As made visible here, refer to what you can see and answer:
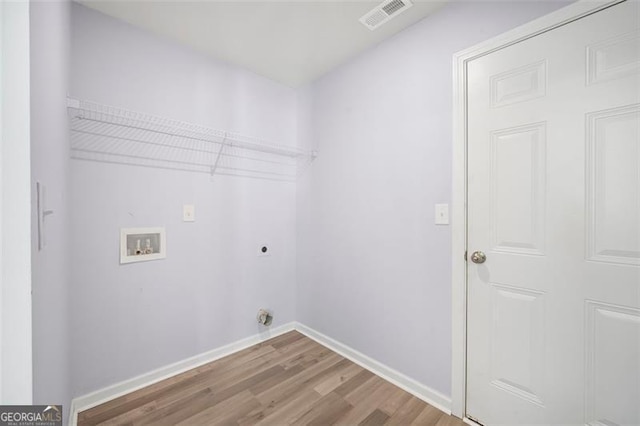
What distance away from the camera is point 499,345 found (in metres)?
1.41

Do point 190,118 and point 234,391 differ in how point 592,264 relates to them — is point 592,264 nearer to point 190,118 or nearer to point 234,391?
point 234,391

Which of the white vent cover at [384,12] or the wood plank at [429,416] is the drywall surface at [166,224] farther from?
the wood plank at [429,416]

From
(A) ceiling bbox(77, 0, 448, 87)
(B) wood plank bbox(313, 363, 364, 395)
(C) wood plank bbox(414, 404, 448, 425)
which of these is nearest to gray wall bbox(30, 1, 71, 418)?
(A) ceiling bbox(77, 0, 448, 87)

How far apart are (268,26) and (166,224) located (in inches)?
61.8

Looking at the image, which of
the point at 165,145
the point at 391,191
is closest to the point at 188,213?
the point at 165,145

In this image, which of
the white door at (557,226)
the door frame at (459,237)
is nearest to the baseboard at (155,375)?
the door frame at (459,237)

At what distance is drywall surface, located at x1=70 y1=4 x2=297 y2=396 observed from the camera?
5.30 feet

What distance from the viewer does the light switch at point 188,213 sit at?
197 cm

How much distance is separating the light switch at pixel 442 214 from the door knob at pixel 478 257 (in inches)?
9.0

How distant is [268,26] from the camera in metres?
1.81
